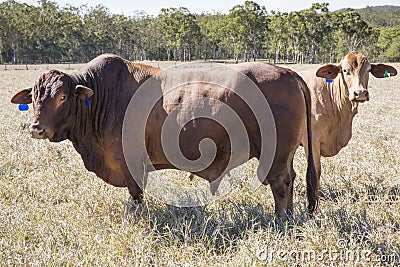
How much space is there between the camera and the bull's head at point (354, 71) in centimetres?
483

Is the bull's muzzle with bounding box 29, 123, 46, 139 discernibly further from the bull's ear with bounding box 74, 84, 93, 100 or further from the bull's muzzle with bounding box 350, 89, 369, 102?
the bull's muzzle with bounding box 350, 89, 369, 102

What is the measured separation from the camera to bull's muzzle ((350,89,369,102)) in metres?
4.60

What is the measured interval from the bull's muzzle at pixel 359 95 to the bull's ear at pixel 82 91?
2.90m

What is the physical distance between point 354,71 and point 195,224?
2732 millimetres

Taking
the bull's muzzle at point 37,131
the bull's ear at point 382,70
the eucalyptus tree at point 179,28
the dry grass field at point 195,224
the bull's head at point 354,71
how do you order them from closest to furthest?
the dry grass field at point 195,224, the bull's muzzle at point 37,131, the bull's head at point 354,71, the bull's ear at point 382,70, the eucalyptus tree at point 179,28

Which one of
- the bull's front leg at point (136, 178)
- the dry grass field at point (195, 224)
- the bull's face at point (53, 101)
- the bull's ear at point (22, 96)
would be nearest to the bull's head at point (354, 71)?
the dry grass field at point (195, 224)

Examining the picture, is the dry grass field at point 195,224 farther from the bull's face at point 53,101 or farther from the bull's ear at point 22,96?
the bull's ear at point 22,96

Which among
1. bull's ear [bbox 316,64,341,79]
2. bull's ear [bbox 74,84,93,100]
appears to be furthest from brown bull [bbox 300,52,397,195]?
bull's ear [bbox 74,84,93,100]

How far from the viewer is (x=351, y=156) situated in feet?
19.7

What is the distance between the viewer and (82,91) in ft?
12.9

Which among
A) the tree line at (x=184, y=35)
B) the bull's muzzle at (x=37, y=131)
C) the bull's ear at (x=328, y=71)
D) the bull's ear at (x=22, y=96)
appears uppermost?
the tree line at (x=184, y=35)

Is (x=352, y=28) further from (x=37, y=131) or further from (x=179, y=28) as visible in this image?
(x=37, y=131)

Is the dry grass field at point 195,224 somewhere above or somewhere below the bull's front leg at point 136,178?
below

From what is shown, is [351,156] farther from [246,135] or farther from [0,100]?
[0,100]
